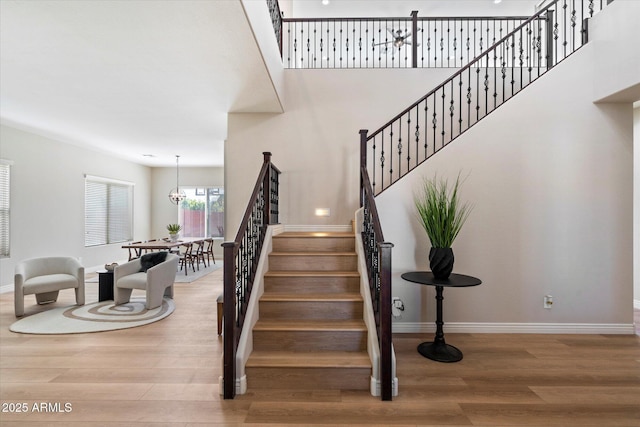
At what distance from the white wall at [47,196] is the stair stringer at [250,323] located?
5.36 m

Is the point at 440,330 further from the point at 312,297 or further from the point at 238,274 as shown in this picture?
the point at 238,274

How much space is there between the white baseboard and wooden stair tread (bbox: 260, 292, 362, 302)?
0.99 m

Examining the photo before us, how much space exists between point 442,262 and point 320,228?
2.11m

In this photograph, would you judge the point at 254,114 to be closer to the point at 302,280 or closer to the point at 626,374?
the point at 302,280

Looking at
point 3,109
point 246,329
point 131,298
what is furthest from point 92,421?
point 3,109

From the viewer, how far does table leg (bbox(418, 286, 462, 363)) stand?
10.1 ft

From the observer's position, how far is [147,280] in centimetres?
461

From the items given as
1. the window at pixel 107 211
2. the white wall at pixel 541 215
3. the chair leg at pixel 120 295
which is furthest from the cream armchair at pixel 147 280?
the window at pixel 107 211

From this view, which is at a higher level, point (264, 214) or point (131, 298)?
point (264, 214)

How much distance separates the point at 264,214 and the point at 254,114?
1.89 m

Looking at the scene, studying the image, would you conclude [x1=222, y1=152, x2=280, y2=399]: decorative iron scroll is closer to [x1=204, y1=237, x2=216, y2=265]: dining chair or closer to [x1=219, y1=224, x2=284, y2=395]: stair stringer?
[x1=219, y1=224, x2=284, y2=395]: stair stringer

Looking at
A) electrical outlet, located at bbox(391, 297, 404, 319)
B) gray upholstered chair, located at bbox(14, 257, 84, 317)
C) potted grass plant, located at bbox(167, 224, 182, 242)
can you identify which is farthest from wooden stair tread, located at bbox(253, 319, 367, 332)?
potted grass plant, located at bbox(167, 224, 182, 242)

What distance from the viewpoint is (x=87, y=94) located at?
4.32m

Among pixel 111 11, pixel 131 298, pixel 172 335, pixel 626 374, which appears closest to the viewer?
pixel 111 11
